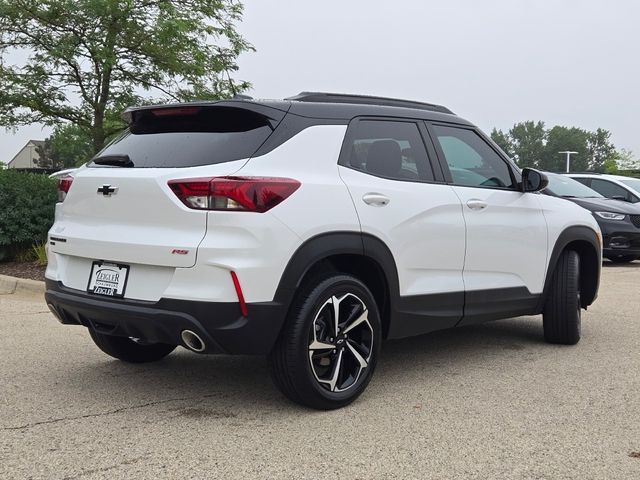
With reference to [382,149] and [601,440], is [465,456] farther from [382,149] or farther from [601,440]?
[382,149]

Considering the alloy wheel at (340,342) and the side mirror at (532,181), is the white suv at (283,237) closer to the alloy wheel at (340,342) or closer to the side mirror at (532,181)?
the alloy wheel at (340,342)

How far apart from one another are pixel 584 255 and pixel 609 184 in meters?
9.31

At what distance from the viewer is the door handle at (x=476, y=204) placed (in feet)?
16.3

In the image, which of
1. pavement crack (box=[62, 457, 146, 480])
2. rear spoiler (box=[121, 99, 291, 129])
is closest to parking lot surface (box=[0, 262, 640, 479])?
pavement crack (box=[62, 457, 146, 480])

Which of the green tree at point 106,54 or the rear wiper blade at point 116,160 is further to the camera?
the green tree at point 106,54

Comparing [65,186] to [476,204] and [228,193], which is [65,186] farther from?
[476,204]

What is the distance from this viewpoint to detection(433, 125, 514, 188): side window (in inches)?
199

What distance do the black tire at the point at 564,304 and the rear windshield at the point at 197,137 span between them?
297 centimetres

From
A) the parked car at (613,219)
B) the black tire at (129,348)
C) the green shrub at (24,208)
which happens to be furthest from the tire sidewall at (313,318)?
the parked car at (613,219)

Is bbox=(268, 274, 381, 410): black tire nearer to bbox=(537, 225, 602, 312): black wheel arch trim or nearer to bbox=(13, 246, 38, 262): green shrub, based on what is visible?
bbox=(537, 225, 602, 312): black wheel arch trim

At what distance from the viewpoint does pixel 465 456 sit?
3.42 m

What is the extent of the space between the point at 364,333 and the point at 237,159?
1.24 m

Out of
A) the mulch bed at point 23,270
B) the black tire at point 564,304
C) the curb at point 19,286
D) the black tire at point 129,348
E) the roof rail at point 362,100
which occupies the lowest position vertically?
the curb at point 19,286

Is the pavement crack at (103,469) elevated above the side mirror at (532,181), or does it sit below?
below
